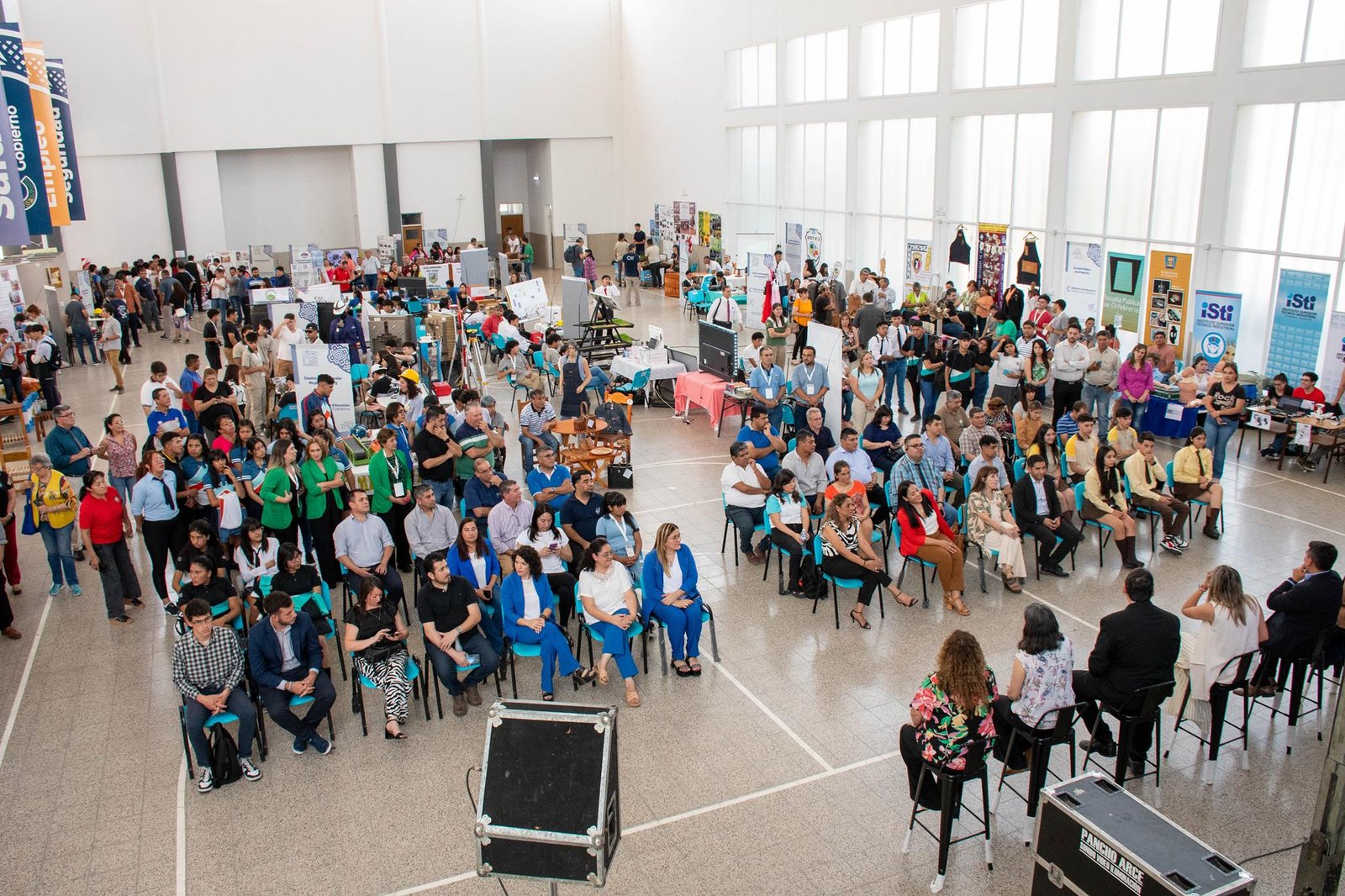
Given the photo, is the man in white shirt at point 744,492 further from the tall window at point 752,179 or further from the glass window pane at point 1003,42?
the tall window at point 752,179

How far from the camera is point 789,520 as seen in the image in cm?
913

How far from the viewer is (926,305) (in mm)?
19609

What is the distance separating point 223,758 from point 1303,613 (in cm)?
688

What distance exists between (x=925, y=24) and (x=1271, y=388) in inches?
437

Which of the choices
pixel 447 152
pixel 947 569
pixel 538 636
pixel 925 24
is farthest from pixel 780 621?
pixel 447 152

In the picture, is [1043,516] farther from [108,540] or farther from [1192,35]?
[1192,35]

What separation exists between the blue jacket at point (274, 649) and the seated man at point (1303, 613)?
20.0 ft

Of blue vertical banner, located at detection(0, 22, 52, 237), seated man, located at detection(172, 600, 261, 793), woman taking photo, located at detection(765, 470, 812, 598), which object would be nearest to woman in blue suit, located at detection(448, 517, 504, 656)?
seated man, located at detection(172, 600, 261, 793)

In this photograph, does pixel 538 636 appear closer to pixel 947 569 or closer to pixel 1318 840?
pixel 947 569

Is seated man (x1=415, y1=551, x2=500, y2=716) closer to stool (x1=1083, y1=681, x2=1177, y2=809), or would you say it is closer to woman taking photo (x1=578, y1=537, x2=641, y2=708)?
woman taking photo (x1=578, y1=537, x2=641, y2=708)

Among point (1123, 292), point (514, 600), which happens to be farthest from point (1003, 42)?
point (514, 600)

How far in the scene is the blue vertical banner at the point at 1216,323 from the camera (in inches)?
576

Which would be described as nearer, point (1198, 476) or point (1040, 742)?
point (1040, 742)

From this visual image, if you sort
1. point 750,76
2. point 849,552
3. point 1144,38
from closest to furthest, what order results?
point 849,552 → point 1144,38 → point 750,76
